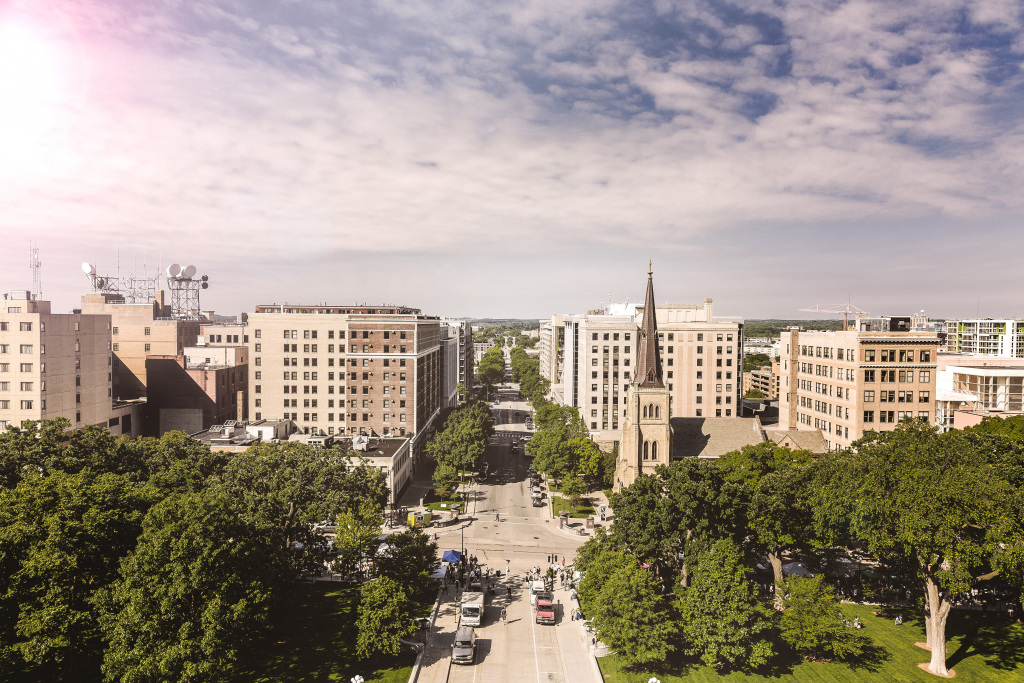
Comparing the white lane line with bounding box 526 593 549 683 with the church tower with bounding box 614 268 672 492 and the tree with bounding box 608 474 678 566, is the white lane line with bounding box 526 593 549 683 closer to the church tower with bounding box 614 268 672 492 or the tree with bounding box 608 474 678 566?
the tree with bounding box 608 474 678 566

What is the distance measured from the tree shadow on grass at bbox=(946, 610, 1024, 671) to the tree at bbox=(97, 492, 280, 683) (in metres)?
56.1

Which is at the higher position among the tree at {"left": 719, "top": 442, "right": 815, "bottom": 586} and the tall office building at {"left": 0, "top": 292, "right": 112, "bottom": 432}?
the tall office building at {"left": 0, "top": 292, "right": 112, "bottom": 432}

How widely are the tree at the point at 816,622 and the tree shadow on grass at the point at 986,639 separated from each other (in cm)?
994

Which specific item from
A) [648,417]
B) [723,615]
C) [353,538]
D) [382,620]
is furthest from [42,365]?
[723,615]

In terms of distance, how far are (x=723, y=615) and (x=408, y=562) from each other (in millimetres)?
26346

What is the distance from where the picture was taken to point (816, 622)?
4647 centimetres

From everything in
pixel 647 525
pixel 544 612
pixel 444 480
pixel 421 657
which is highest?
pixel 647 525

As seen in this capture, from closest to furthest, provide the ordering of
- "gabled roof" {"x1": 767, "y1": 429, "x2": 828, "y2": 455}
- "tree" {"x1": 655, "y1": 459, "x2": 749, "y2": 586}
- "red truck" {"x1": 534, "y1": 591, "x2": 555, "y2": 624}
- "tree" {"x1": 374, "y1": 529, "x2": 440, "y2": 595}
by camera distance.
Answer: "tree" {"x1": 374, "y1": 529, "x2": 440, "y2": 595} < "tree" {"x1": 655, "y1": 459, "x2": 749, "y2": 586} < "red truck" {"x1": 534, "y1": 591, "x2": 555, "y2": 624} < "gabled roof" {"x1": 767, "y1": 429, "x2": 828, "y2": 455}

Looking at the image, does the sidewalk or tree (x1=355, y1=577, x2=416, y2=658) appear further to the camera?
the sidewalk

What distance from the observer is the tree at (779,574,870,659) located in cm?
4619

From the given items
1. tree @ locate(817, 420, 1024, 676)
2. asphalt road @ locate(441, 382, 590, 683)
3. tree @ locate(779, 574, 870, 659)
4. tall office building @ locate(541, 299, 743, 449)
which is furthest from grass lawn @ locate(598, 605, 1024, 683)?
tall office building @ locate(541, 299, 743, 449)

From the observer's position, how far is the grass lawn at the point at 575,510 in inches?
3579

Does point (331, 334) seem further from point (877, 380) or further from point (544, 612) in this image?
point (877, 380)

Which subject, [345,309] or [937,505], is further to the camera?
[345,309]
